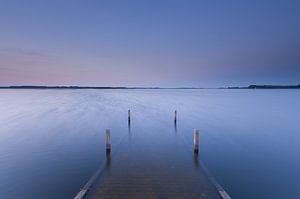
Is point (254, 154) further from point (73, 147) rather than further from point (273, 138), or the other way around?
point (73, 147)

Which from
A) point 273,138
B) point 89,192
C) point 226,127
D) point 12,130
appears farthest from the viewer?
point 226,127

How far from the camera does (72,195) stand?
8.24m

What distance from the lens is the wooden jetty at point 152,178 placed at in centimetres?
659

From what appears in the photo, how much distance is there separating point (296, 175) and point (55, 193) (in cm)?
1397

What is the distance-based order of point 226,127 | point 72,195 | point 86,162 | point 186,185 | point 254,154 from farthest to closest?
point 226,127 → point 254,154 → point 86,162 → point 72,195 → point 186,185

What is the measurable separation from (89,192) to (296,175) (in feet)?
40.6

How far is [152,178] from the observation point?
783cm

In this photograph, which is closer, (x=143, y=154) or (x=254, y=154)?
(x=143, y=154)

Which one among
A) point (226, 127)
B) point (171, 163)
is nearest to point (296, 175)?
point (171, 163)

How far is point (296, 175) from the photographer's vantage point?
11.1 meters

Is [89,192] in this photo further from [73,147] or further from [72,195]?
[73,147]

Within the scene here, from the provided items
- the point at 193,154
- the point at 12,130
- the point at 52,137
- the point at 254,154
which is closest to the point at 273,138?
the point at 254,154

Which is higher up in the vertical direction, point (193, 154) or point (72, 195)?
point (193, 154)

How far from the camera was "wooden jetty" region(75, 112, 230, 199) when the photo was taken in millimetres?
6594
